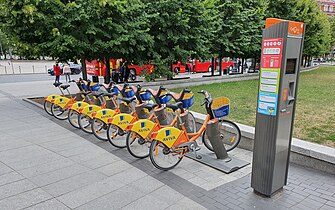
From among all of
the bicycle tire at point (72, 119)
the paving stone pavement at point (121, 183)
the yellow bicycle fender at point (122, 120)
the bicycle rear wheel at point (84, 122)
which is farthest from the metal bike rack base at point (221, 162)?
the bicycle tire at point (72, 119)

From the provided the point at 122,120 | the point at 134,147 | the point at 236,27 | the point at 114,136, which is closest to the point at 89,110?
the point at 114,136

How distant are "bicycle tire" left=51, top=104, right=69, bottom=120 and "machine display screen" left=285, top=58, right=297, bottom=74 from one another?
6.32 metres

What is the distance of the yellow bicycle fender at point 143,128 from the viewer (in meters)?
4.59

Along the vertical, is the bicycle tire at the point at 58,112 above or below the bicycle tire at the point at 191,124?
below

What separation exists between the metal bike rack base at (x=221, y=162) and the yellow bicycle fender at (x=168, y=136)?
2.51ft

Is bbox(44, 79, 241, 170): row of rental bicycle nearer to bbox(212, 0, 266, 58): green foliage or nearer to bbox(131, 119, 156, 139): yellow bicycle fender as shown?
bbox(131, 119, 156, 139): yellow bicycle fender

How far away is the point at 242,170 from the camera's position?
14.3 ft

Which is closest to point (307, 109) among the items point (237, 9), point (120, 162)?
point (120, 162)

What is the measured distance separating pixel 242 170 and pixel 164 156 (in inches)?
53.3

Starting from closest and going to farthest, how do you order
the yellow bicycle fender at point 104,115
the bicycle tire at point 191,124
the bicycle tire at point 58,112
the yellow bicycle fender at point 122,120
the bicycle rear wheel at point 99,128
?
1. the yellow bicycle fender at point 122,120
2. the bicycle tire at point 191,124
3. the yellow bicycle fender at point 104,115
4. the bicycle rear wheel at point 99,128
5. the bicycle tire at point 58,112

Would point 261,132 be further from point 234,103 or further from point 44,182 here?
point 234,103

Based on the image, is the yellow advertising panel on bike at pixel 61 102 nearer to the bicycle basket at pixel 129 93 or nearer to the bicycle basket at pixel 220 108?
the bicycle basket at pixel 129 93

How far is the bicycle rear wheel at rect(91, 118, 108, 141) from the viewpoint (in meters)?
5.79

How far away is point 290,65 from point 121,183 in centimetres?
285
